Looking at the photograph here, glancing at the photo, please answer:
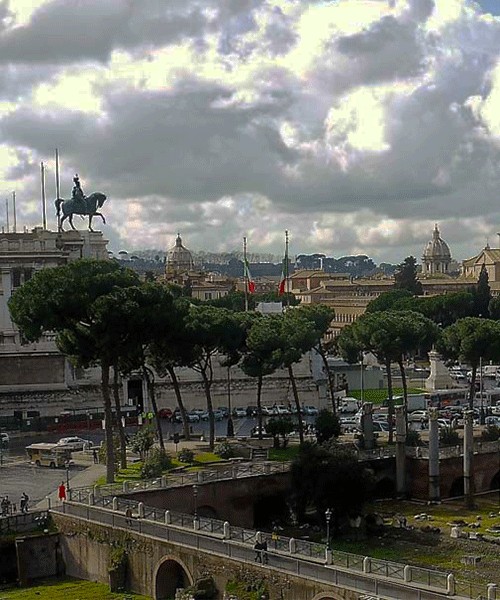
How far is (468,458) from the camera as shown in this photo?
51219 mm

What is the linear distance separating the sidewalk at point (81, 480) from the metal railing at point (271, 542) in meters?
3.27

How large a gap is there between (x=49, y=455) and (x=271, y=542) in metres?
24.2

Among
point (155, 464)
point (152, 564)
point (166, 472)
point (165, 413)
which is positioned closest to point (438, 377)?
point (165, 413)

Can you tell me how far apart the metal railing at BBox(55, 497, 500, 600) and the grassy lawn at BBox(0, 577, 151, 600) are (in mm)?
2193

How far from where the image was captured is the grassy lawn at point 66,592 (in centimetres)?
3544

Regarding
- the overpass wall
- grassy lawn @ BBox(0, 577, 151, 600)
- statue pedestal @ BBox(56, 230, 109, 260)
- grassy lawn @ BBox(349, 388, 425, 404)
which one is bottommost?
grassy lawn @ BBox(0, 577, 151, 600)

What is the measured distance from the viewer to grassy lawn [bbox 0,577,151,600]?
35438 millimetres

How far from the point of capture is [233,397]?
78.5 m

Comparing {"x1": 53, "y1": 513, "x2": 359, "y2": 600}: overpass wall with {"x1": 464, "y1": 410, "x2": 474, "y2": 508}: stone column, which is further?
{"x1": 464, "y1": 410, "x2": 474, "y2": 508}: stone column

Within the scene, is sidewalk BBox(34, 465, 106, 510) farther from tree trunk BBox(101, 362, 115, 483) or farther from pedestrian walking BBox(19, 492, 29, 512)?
tree trunk BBox(101, 362, 115, 483)

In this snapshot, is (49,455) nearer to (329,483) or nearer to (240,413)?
(329,483)

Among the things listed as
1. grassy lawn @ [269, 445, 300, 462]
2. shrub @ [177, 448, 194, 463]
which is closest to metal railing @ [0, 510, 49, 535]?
shrub @ [177, 448, 194, 463]

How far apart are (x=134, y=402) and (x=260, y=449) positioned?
71.6 ft

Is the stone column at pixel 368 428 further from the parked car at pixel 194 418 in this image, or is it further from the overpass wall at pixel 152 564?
the parked car at pixel 194 418
